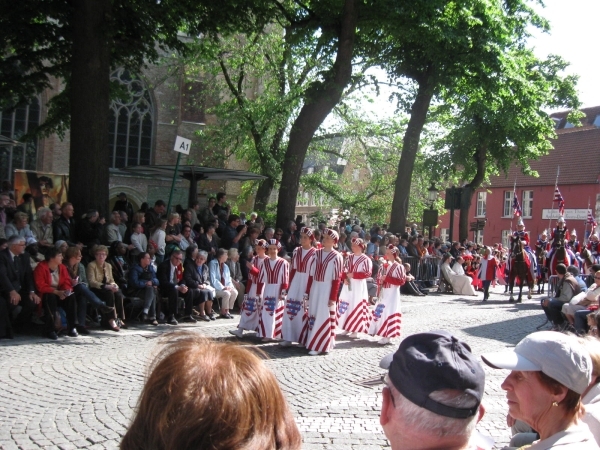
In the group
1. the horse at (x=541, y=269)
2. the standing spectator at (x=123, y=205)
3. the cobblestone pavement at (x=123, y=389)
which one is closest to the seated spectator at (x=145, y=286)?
the cobblestone pavement at (x=123, y=389)

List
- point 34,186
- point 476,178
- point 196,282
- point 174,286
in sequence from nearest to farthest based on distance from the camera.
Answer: point 174,286 < point 196,282 < point 34,186 < point 476,178

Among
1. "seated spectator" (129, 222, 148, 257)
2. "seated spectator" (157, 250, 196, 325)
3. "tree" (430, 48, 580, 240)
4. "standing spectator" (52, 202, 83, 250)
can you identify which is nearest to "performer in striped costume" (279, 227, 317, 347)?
"seated spectator" (157, 250, 196, 325)

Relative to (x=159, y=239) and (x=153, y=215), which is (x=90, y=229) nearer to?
(x=159, y=239)

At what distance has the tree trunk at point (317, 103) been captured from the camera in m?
19.4

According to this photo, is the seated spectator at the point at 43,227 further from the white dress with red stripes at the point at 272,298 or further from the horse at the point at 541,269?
the horse at the point at 541,269

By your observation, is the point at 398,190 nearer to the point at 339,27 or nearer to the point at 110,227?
the point at 339,27

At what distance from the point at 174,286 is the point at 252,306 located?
2158mm

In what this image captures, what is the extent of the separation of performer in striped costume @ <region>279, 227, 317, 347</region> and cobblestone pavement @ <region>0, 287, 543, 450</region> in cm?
26

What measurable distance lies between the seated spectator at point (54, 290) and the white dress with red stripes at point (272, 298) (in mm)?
3150

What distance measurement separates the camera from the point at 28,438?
6.09m

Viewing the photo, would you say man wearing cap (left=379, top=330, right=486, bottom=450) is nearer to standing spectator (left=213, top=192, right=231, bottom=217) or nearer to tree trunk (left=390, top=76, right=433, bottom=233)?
standing spectator (left=213, top=192, right=231, bottom=217)

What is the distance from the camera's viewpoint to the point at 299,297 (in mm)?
11602

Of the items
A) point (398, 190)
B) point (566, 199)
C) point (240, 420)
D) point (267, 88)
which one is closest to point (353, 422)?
point (240, 420)

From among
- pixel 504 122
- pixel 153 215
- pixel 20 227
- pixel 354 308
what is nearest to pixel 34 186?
pixel 153 215
